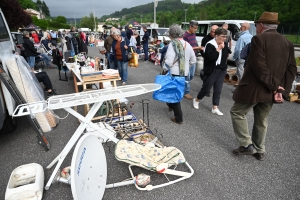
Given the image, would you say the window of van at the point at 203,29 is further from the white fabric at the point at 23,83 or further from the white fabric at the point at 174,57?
the white fabric at the point at 23,83

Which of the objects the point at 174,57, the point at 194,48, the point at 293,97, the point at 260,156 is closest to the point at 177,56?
the point at 174,57

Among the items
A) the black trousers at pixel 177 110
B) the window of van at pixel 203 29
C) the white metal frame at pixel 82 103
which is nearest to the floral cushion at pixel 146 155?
the white metal frame at pixel 82 103

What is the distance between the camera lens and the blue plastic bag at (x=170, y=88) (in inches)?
127

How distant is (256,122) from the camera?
2.62m

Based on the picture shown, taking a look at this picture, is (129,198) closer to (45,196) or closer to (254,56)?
(45,196)

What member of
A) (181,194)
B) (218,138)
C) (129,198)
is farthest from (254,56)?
(129,198)

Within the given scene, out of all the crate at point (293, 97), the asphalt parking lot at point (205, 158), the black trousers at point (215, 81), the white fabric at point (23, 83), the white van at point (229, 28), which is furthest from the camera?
the white van at point (229, 28)

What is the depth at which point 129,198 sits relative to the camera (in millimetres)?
2115

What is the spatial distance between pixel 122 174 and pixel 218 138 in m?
1.70

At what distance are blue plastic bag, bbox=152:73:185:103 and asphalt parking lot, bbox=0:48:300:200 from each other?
622 millimetres

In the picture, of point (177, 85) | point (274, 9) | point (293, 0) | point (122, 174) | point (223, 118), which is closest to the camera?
point (122, 174)

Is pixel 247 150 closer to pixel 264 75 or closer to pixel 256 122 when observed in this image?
pixel 256 122

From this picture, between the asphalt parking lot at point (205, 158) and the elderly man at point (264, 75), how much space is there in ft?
1.38

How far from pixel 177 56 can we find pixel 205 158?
6.08ft
